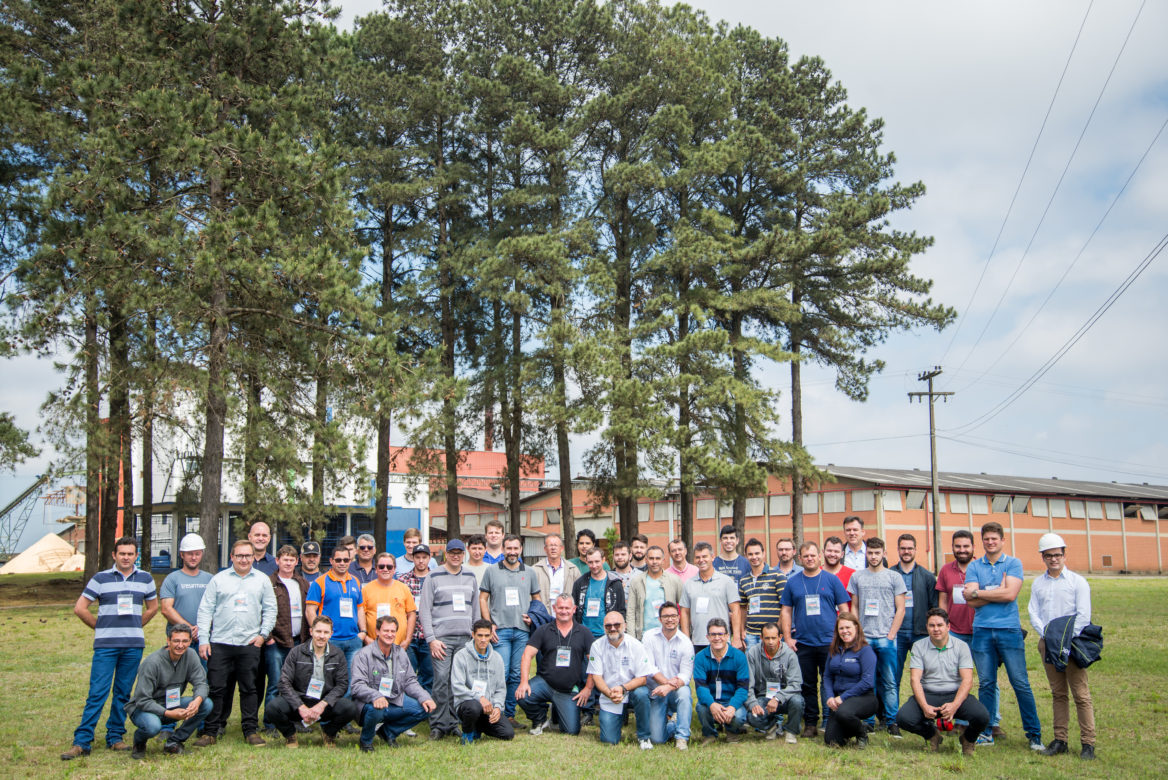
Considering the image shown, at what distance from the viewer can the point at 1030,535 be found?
154 feet

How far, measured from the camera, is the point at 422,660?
9.40m

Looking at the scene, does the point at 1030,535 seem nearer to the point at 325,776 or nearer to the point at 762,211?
the point at 762,211

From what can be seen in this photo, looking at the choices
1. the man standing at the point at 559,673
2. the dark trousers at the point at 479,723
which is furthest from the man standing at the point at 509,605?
the dark trousers at the point at 479,723

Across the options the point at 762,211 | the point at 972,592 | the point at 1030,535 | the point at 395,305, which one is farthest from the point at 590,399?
the point at 1030,535

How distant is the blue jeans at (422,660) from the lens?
30.6 ft

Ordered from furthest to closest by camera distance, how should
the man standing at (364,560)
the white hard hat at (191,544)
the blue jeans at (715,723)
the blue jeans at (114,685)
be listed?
the man standing at (364,560), the blue jeans at (715,723), the white hard hat at (191,544), the blue jeans at (114,685)

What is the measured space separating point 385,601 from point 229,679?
1.57 metres

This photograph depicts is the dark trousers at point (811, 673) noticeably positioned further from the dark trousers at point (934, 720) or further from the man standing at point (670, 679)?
the man standing at point (670, 679)

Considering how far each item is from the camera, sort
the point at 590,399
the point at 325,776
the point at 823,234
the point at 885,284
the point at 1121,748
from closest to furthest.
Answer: the point at 325,776, the point at 1121,748, the point at 590,399, the point at 823,234, the point at 885,284

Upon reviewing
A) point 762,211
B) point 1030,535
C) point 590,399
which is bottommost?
point 1030,535

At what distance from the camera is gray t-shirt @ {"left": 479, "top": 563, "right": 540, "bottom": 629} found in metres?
9.29

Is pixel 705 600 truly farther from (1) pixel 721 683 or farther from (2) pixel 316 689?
(2) pixel 316 689

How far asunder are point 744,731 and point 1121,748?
3.21m

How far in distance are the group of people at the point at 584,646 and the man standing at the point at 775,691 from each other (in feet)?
0.06
